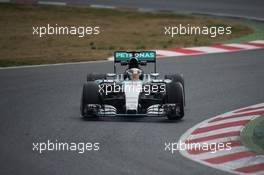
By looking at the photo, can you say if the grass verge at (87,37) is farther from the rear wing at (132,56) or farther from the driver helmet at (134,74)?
the driver helmet at (134,74)

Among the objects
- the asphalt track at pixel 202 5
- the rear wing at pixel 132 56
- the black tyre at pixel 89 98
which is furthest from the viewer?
the asphalt track at pixel 202 5

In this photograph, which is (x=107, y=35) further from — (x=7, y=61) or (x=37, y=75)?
(x=37, y=75)

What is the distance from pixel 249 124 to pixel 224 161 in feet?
10.6

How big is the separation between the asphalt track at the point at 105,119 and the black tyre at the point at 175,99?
7.9 inches

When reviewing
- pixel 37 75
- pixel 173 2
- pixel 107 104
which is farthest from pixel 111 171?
pixel 173 2

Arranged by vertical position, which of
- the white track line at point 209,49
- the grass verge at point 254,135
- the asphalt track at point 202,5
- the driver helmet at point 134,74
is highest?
the asphalt track at point 202,5

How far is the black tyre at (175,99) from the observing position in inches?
717

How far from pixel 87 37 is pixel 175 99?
14688mm

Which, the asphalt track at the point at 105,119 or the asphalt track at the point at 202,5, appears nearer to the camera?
the asphalt track at the point at 105,119

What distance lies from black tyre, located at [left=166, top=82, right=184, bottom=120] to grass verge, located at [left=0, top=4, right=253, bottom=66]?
364 inches

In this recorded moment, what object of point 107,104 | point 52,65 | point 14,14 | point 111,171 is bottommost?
point 111,171

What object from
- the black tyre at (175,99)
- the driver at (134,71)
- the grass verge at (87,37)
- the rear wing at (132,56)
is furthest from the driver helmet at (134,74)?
the grass verge at (87,37)

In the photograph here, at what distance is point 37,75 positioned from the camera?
80.1 feet

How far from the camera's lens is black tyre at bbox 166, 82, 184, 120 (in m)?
18.2
